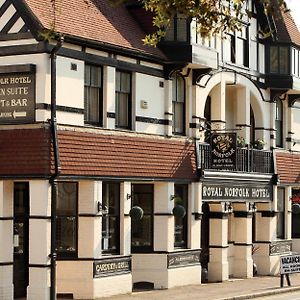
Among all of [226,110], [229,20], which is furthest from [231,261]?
[229,20]

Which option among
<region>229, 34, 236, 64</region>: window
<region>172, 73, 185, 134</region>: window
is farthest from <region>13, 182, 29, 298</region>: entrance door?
<region>229, 34, 236, 64</region>: window

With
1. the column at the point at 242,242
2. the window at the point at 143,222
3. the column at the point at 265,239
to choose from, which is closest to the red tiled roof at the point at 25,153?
the window at the point at 143,222

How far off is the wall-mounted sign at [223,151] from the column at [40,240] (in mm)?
8537

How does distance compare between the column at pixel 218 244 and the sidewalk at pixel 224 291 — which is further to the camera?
the column at pixel 218 244

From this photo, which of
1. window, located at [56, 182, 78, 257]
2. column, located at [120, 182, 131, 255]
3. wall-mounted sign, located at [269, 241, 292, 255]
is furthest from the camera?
wall-mounted sign, located at [269, 241, 292, 255]

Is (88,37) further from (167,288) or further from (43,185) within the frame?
(167,288)

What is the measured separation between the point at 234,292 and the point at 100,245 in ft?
16.3

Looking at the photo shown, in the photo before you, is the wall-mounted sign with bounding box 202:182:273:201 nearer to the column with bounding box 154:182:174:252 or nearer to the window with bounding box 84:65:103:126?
the column with bounding box 154:182:174:252

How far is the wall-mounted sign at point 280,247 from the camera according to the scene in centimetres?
3669

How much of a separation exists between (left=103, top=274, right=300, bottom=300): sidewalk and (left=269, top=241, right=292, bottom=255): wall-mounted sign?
2338 millimetres

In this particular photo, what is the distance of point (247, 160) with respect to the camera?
112 ft

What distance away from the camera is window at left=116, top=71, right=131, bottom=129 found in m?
28.0

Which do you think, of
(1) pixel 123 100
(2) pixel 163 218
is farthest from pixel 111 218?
(1) pixel 123 100

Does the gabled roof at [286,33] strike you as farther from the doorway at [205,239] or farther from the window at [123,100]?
the window at [123,100]
